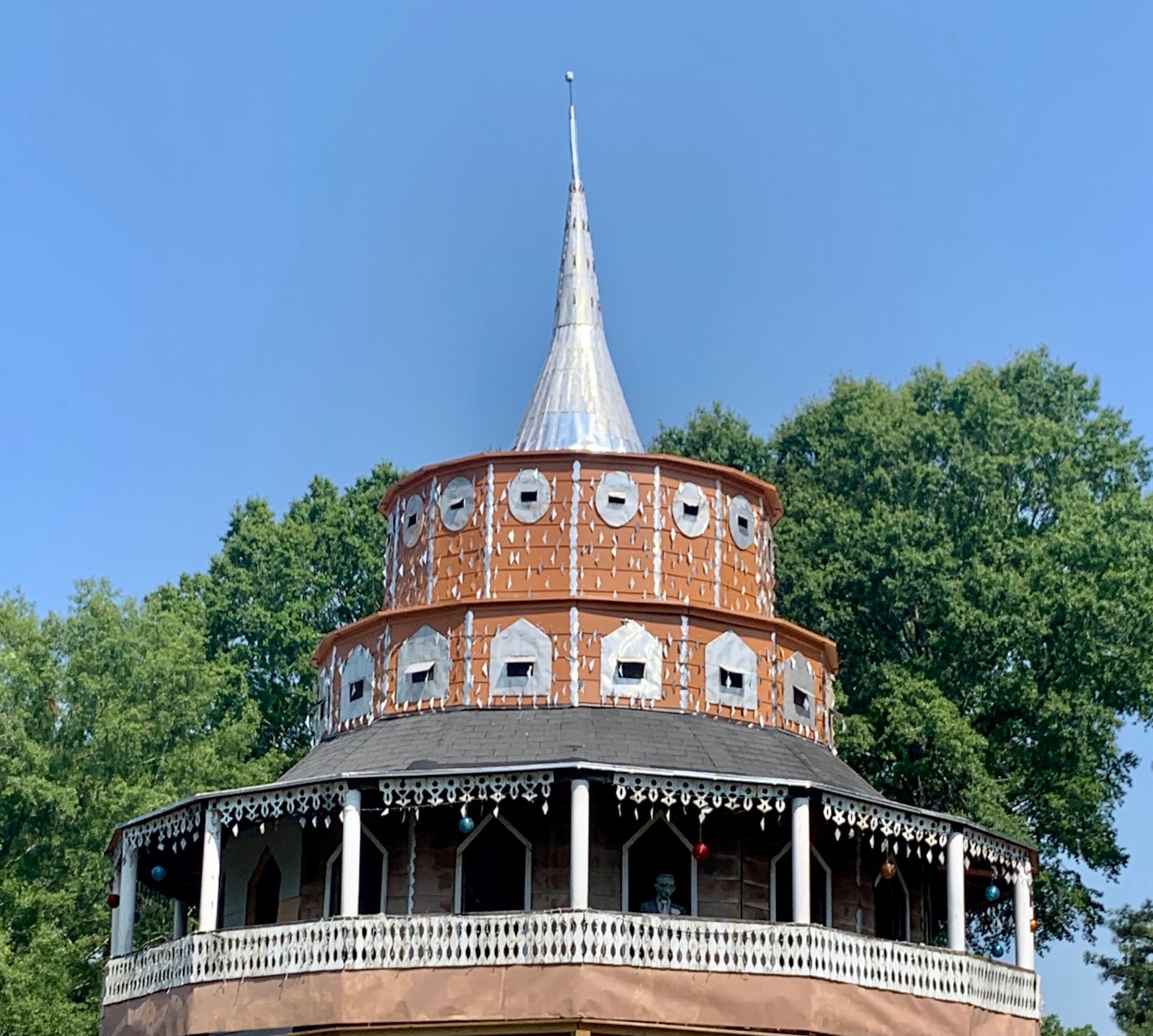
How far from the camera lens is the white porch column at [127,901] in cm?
3569

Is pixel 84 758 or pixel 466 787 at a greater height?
pixel 84 758

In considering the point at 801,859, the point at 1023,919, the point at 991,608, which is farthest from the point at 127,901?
the point at 991,608

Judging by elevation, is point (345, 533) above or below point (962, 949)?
above

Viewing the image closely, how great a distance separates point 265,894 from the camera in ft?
122

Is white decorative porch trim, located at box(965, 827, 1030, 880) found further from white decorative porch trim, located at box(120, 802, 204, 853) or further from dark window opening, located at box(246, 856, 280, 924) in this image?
white decorative porch trim, located at box(120, 802, 204, 853)

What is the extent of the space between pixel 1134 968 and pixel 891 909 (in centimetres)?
1560

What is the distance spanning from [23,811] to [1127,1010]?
26140mm

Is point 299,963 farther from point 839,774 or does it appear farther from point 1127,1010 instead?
point 1127,1010

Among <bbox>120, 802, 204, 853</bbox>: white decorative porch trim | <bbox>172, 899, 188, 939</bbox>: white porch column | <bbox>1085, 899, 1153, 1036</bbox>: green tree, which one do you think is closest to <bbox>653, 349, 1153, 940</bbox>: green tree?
<bbox>1085, 899, 1153, 1036</bbox>: green tree

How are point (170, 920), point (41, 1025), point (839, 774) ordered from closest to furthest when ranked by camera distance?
1. point (839, 774)
2. point (41, 1025)
3. point (170, 920)

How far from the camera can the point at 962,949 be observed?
3356 cm

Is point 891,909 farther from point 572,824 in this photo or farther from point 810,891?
point 572,824

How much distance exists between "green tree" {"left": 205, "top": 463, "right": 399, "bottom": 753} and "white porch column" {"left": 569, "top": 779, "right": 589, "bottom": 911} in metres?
26.3

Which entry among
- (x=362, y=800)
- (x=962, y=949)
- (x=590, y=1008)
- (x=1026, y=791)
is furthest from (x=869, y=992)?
(x=1026, y=791)
